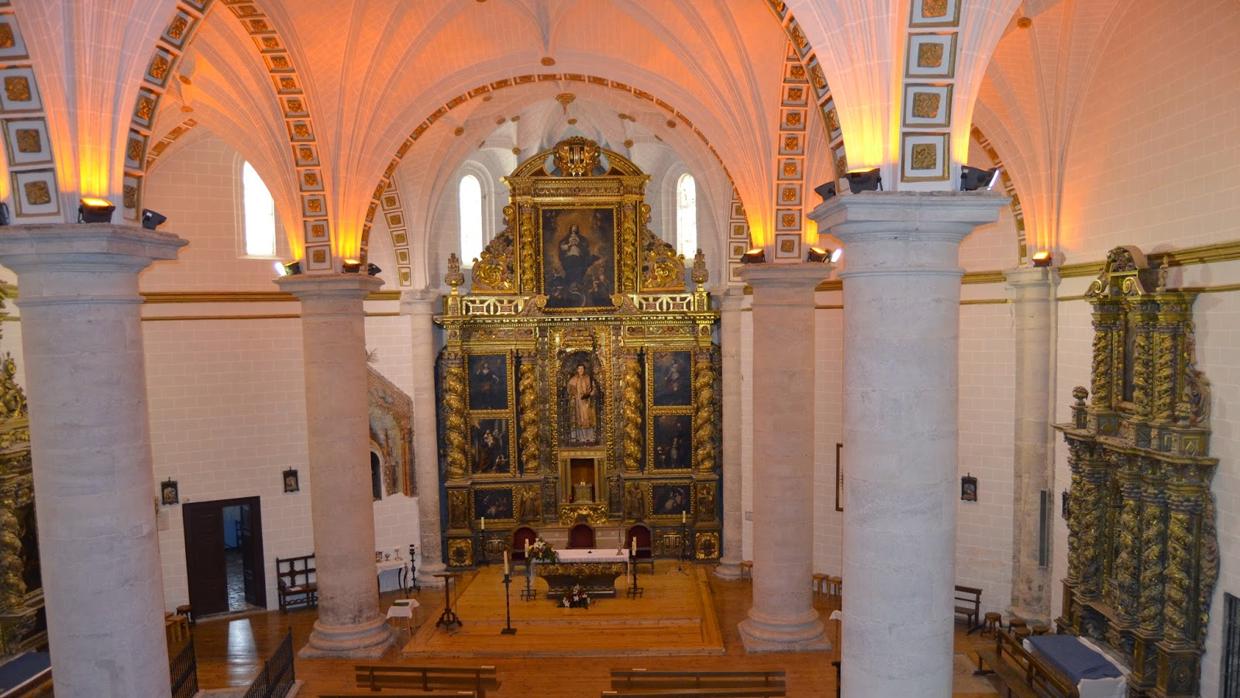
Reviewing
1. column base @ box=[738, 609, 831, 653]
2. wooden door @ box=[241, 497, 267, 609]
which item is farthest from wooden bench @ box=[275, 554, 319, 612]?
column base @ box=[738, 609, 831, 653]

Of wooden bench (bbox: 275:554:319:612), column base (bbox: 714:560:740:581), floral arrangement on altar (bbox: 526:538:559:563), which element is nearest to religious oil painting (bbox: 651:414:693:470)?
column base (bbox: 714:560:740:581)

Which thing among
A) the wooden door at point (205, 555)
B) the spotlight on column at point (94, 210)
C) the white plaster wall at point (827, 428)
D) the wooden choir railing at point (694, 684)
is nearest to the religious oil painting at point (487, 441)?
the wooden door at point (205, 555)

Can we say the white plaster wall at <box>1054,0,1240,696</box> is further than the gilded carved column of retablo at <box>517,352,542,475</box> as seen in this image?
No

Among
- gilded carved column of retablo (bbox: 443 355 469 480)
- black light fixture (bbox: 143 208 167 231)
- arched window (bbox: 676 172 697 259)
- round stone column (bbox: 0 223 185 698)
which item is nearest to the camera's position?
round stone column (bbox: 0 223 185 698)

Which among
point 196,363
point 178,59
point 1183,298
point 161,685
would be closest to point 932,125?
point 1183,298

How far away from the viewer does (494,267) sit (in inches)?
807

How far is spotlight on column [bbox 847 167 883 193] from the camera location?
22.6 feet

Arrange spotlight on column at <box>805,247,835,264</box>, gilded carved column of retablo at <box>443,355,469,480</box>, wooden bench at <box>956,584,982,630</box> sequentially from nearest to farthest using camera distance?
spotlight on column at <box>805,247,835,264</box> → wooden bench at <box>956,584,982,630</box> → gilded carved column of retablo at <box>443,355,469,480</box>

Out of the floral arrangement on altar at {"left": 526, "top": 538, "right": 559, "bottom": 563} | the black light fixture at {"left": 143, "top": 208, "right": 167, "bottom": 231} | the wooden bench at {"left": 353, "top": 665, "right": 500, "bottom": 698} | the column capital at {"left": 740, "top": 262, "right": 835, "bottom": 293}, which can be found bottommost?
the wooden bench at {"left": 353, "top": 665, "right": 500, "bottom": 698}

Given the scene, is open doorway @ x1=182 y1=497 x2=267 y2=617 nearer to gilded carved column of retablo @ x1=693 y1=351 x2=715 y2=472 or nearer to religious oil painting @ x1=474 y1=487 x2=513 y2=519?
religious oil painting @ x1=474 y1=487 x2=513 y2=519

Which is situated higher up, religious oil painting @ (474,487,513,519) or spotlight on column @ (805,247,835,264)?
spotlight on column @ (805,247,835,264)

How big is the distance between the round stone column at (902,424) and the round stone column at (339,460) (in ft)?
29.0

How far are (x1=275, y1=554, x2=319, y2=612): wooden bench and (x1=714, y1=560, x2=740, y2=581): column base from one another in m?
8.95

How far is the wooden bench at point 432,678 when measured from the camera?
38.6 feet
